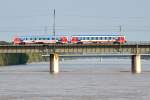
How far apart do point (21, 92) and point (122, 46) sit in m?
71.8

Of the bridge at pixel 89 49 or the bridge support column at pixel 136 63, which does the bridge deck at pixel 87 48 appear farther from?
the bridge support column at pixel 136 63

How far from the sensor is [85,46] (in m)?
166

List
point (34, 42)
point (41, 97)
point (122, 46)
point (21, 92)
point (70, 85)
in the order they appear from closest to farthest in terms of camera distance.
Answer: point (41, 97), point (21, 92), point (70, 85), point (122, 46), point (34, 42)

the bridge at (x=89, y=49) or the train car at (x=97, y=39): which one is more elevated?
the train car at (x=97, y=39)

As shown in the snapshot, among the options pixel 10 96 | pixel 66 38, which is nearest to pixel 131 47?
pixel 66 38

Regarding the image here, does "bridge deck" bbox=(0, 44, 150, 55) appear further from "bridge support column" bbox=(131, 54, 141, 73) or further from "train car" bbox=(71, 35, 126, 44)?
"train car" bbox=(71, 35, 126, 44)

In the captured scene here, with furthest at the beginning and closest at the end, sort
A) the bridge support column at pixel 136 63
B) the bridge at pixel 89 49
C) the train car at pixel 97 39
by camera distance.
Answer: the train car at pixel 97 39 → the bridge support column at pixel 136 63 → the bridge at pixel 89 49

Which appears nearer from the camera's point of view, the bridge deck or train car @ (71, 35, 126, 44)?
the bridge deck

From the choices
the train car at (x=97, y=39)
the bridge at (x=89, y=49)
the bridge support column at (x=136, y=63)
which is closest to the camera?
the bridge at (x=89, y=49)

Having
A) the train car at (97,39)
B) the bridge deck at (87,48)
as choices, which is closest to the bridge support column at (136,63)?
the bridge deck at (87,48)

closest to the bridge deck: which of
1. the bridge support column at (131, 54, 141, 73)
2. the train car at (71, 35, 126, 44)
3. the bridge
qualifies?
the bridge

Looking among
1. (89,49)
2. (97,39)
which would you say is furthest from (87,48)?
(97,39)

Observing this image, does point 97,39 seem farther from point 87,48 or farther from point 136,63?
point 136,63

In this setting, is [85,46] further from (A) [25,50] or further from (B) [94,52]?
(A) [25,50]
